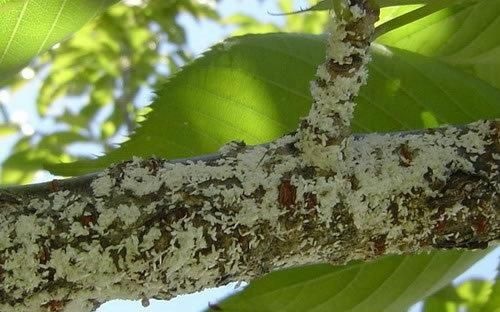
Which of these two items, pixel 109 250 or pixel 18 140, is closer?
pixel 109 250

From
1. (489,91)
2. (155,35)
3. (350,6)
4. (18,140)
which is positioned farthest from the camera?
(155,35)

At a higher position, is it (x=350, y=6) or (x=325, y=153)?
(x=350, y=6)

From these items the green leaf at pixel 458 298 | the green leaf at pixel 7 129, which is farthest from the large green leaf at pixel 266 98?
the green leaf at pixel 7 129

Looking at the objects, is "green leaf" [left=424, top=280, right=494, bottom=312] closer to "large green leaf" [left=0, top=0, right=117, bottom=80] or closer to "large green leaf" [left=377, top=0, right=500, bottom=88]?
"large green leaf" [left=377, top=0, right=500, bottom=88]

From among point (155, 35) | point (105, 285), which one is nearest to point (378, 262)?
point (105, 285)

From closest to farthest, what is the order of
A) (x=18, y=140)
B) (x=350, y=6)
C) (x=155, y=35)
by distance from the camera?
(x=350, y=6) < (x=18, y=140) < (x=155, y=35)

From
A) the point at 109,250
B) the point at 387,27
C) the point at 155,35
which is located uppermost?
the point at 155,35

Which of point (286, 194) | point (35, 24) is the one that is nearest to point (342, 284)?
point (286, 194)

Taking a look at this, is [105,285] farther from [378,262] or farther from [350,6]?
[378,262]
